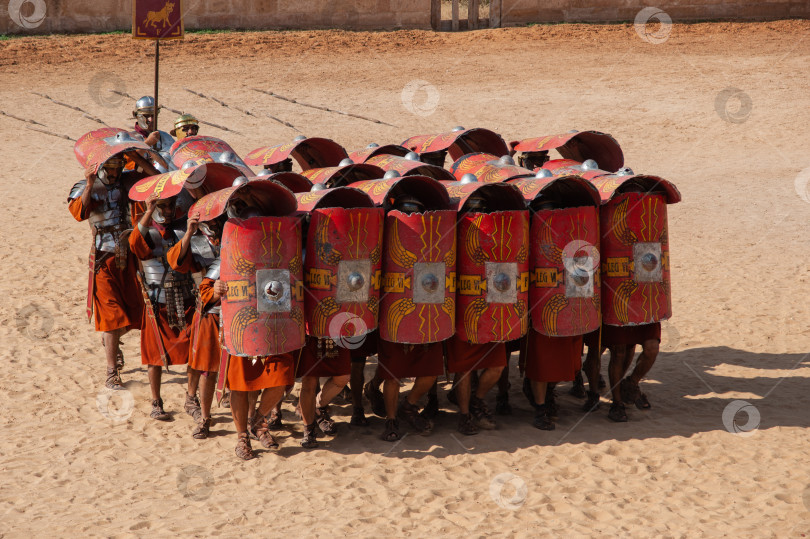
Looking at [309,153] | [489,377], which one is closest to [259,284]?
[489,377]

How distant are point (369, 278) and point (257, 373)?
40.3 inches

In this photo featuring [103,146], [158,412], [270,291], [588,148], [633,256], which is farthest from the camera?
[588,148]

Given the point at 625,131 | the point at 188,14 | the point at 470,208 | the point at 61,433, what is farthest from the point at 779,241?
the point at 188,14

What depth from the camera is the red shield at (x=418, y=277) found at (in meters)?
6.03

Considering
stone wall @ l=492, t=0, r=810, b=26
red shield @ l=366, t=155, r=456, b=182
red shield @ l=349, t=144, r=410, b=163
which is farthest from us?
stone wall @ l=492, t=0, r=810, b=26

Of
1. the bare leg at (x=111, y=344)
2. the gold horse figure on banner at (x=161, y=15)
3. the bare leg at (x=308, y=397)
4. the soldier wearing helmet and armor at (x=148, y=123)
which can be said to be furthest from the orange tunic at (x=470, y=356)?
the gold horse figure on banner at (x=161, y=15)

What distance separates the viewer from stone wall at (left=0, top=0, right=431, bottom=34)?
22266 mm

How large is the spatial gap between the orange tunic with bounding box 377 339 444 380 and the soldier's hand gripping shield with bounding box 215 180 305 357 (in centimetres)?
86

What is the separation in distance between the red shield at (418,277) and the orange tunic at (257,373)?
0.77 m

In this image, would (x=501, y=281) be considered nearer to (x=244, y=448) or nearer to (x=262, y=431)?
(x=262, y=431)

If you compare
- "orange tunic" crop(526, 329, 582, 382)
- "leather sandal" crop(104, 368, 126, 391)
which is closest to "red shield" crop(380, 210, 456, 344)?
"orange tunic" crop(526, 329, 582, 382)

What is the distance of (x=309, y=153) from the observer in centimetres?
855

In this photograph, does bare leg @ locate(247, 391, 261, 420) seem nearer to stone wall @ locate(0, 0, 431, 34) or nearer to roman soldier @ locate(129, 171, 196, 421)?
roman soldier @ locate(129, 171, 196, 421)

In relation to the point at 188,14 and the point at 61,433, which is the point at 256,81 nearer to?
the point at 188,14
